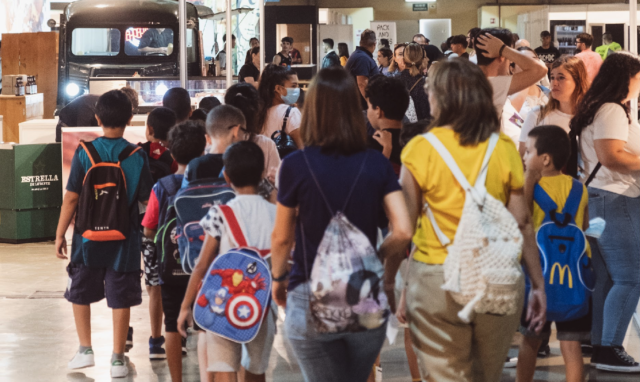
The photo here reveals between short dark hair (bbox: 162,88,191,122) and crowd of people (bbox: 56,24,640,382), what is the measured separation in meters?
0.02

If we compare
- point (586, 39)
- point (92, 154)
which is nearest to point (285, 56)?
point (586, 39)

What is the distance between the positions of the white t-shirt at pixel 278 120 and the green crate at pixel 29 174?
403cm

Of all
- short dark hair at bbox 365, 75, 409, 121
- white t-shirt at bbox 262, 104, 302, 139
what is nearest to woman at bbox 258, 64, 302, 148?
white t-shirt at bbox 262, 104, 302, 139

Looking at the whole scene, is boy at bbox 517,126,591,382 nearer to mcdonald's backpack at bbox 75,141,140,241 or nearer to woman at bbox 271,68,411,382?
woman at bbox 271,68,411,382

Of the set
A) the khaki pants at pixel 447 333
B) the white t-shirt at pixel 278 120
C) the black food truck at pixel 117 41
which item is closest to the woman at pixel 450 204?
the khaki pants at pixel 447 333

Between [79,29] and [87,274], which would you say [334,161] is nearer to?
[87,274]

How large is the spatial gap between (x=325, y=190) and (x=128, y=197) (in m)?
2.32

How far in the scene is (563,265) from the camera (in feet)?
12.4

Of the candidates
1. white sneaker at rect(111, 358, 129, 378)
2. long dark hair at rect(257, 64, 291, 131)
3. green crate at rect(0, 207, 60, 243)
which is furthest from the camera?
green crate at rect(0, 207, 60, 243)

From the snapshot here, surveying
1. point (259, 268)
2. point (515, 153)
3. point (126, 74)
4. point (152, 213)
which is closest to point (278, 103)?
point (152, 213)

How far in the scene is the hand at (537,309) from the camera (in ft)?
10.4

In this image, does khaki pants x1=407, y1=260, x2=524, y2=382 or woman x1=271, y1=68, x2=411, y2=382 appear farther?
khaki pants x1=407, y1=260, x2=524, y2=382

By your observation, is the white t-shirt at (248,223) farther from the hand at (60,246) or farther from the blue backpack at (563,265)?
the hand at (60,246)

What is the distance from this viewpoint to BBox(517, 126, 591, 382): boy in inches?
153
